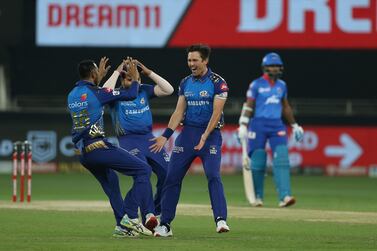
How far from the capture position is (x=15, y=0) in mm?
30922

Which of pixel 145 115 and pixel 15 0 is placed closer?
pixel 145 115

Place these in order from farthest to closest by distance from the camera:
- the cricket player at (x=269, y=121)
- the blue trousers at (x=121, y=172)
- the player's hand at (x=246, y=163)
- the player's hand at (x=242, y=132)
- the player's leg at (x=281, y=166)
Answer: the player's hand at (x=242, y=132)
the player's hand at (x=246, y=163)
the cricket player at (x=269, y=121)
the player's leg at (x=281, y=166)
the blue trousers at (x=121, y=172)

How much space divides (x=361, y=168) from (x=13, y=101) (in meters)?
9.17

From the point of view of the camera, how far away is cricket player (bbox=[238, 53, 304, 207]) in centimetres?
2067

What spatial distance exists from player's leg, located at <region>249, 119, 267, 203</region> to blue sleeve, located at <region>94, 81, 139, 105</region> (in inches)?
276

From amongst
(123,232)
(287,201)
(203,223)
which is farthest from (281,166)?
(123,232)

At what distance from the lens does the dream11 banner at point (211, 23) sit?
31.5 metres

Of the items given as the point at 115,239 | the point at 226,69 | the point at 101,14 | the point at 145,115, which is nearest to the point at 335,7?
the point at 226,69

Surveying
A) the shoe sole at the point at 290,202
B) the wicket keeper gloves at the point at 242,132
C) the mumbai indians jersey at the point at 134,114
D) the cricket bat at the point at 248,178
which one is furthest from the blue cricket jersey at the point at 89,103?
the wicket keeper gloves at the point at 242,132

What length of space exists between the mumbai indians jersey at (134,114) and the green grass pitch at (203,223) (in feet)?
4.23

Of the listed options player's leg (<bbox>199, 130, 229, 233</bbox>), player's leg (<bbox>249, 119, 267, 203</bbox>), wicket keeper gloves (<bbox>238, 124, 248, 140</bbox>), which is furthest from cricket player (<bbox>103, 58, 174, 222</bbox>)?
wicket keeper gloves (<bbox>238, 124, 248, 140</bbox>)

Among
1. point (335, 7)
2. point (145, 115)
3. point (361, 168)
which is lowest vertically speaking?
point (361, 168)

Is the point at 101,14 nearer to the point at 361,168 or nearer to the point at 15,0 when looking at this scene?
the point at 15,0

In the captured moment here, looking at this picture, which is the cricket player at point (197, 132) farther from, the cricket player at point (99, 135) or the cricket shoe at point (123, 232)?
the cricket player at point (99, 135)
